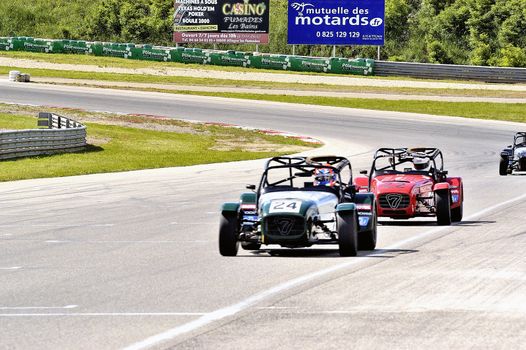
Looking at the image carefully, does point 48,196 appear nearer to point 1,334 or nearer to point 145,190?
point 145,190

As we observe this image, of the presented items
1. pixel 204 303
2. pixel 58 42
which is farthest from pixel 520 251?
pixel 58 42

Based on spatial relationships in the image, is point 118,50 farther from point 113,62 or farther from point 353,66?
point 353,66

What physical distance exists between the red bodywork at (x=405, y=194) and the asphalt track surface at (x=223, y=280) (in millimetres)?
337

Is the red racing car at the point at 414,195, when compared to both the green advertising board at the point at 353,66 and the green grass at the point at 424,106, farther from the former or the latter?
the green advertising board at the point at 353,66

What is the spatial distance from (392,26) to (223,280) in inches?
3196

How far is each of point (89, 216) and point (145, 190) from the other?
17.8ft

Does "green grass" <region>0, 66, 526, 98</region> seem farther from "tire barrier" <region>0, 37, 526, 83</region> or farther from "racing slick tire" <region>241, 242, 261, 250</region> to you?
"racing slick tire" <region>241, 242, 261, 250</region>

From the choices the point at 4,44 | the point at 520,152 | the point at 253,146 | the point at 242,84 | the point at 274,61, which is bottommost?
the point at 253,146

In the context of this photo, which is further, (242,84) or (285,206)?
(242,84)

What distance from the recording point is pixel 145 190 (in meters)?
25.9

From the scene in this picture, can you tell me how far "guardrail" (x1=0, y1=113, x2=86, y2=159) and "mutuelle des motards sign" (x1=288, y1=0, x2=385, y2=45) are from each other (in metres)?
41.7

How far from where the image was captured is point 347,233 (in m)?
14.1

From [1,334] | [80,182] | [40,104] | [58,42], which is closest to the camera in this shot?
[1,334]

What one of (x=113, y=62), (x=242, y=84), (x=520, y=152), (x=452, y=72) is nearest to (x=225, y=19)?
(x=113, y=62)
